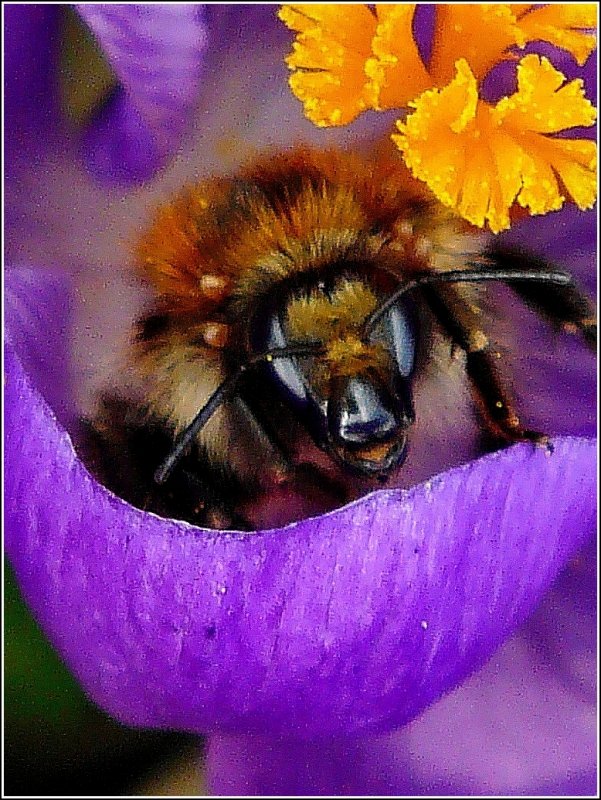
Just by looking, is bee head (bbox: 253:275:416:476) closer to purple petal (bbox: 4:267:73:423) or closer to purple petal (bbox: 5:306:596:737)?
purple petal (bbox: 5:306:596:737)

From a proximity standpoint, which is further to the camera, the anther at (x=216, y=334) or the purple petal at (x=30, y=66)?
the purple petal at (x=30, y=66)

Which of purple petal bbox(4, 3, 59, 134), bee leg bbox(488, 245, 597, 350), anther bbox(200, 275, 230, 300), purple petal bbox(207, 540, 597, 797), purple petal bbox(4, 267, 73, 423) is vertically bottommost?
purple petal bbox(207, 540, 597, 797)

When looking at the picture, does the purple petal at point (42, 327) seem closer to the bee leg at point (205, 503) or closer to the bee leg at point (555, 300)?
the bee leg at point (205, 503)

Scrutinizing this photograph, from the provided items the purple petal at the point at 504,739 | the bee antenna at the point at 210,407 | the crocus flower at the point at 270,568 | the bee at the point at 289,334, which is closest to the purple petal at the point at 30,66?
the crocus flower at the point at 270,568

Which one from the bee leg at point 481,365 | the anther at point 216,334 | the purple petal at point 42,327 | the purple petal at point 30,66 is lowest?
the bee leg at point 481,365

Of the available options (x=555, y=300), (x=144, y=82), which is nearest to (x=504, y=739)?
(x=555, y=300)

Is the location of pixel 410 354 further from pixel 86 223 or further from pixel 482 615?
pixel 86 223

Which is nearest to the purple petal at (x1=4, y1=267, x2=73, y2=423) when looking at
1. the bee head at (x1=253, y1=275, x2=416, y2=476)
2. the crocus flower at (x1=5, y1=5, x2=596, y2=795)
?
the crocus flower at (x1=5, y1=5, x2=596, y2=795)

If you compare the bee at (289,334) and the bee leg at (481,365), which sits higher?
the bee at (289,334)
